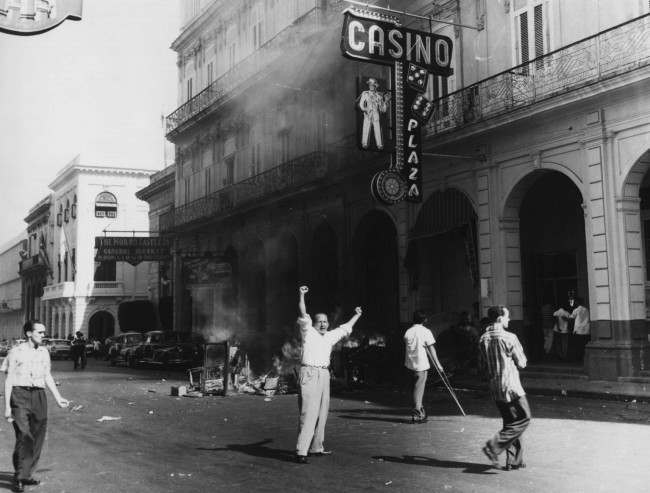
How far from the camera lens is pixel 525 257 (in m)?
18.0

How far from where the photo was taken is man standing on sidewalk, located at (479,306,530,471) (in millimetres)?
6582

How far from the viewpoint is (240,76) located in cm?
2806

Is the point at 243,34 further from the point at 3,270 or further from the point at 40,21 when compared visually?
the point at 3,270

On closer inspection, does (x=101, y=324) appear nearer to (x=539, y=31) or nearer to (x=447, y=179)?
(x=447, y=179)

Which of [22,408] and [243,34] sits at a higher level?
[243,34]

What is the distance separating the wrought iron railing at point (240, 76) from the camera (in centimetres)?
2405

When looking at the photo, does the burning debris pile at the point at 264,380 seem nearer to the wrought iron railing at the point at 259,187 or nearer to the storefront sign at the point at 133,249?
the wrought iron railing at the point at 259,187

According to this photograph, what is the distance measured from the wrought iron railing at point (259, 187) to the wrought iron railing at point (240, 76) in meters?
3.34

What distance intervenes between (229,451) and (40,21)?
4.60m

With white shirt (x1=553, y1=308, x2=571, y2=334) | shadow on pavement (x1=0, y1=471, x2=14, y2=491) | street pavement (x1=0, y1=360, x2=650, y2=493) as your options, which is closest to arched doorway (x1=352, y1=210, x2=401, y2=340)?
white shirt (x1=553, y1=308, x2=571, y2=334)

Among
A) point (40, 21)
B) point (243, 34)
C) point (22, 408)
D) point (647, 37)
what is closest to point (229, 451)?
point (22, 408)

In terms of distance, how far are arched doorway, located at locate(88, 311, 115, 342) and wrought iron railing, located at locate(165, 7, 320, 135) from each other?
2583 cm

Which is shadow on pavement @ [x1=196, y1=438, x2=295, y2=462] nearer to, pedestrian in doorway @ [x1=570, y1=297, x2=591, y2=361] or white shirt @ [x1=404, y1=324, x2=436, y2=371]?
white shirt @ [x1=404, y1=324, x2=436, y2=371]

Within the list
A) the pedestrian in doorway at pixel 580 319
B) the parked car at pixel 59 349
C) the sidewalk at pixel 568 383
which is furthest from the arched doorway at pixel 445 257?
the parked car at pixel 59 349
